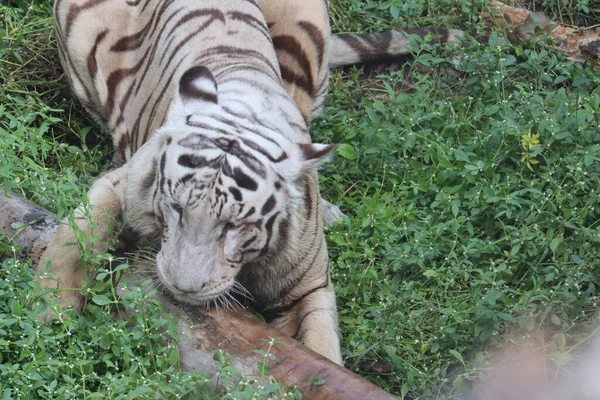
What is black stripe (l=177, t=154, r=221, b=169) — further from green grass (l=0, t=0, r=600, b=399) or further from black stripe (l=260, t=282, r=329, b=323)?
black stripe (l=260, t=282, r=329, b=323)

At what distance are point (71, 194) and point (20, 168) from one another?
0.32 metres

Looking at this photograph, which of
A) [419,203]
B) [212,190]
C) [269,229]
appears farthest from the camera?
[419,203]

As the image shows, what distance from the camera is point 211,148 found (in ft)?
12.4

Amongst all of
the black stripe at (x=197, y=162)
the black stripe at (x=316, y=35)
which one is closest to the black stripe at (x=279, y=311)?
the black stripe at (x=197, y=162)

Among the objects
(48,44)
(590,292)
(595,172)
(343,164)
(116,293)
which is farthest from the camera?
(48,44)

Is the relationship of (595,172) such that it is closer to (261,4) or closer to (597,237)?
(597,237)

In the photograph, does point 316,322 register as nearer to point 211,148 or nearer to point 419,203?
point 211,148

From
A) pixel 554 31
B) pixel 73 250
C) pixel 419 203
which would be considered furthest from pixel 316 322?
pixel 554 31

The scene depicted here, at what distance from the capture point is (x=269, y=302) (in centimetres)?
432

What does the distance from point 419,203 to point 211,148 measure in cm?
168

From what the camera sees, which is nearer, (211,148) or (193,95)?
(211,148)

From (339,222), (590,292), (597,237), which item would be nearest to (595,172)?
(597,237)

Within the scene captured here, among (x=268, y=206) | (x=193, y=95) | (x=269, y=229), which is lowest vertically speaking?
(x=269, y=229)

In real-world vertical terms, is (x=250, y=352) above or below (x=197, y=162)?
below
